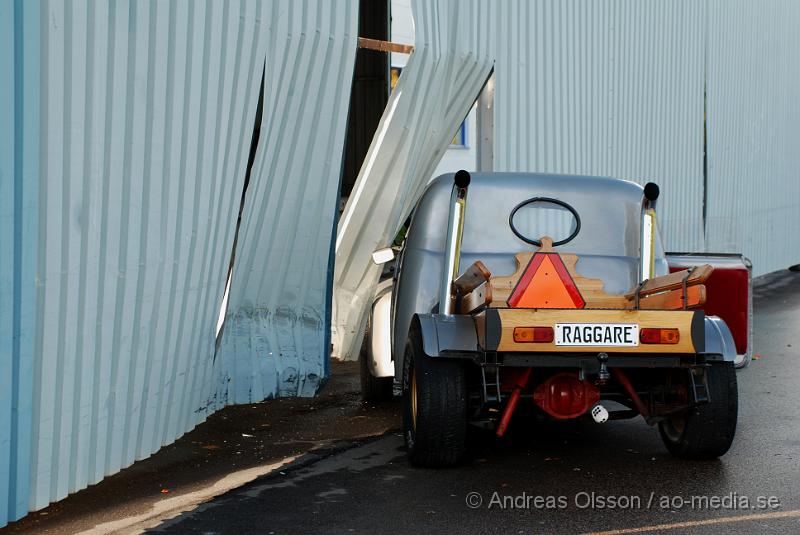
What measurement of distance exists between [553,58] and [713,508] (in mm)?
8173

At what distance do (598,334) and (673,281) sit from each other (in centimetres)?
73

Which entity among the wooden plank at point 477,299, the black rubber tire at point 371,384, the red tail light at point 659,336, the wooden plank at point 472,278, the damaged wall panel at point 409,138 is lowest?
the black rubber tire at point 371,384

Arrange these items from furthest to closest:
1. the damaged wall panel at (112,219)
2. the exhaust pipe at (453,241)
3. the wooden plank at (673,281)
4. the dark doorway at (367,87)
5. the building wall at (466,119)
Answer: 1. the building wall at (466,119)
2. the dark doorway at (367,87)
3. the exhaust pipe at (453,241)
4. the wooden plank at (673,281)
5. the damaged wall panel at (112,219)

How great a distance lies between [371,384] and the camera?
9.55 meters

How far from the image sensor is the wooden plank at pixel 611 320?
21.5 feet

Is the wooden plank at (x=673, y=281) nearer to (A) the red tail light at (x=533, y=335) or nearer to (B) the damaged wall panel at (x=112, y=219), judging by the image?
(A) the red tail light at (x=533, y=335)

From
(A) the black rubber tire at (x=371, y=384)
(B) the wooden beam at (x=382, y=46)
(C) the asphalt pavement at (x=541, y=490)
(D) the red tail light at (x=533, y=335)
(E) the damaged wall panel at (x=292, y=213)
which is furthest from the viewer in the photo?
(B) the wooden beam at (x=382, y=46)

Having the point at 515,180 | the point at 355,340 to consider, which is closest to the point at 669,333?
the point at 515,180

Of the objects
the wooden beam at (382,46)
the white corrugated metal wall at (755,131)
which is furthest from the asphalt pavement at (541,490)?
the white corrugated metal wall at (755,131)

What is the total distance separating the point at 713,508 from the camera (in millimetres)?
6105

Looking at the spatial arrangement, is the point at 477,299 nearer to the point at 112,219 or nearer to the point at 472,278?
the point at 472,278

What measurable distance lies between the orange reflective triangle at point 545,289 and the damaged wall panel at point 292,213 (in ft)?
7.65

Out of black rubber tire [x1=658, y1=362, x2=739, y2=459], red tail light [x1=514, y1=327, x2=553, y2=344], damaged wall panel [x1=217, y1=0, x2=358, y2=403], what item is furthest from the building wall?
red tail light [x1=514, y1=327, x2=553, y2=344]

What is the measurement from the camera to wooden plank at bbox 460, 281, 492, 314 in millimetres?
6691
